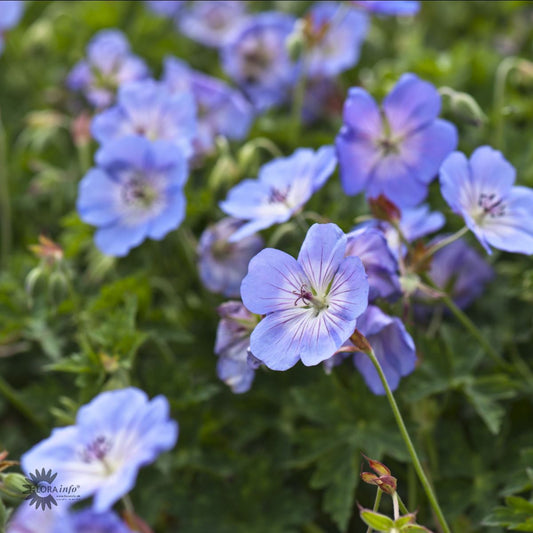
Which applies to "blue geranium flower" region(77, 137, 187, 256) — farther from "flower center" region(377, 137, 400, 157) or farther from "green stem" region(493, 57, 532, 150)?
"green stem" region(493, 57, 532, 150)

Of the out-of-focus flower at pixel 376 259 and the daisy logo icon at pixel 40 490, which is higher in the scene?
the out-of-focus flower at pixel 376 259

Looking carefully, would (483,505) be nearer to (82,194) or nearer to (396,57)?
(82,194)

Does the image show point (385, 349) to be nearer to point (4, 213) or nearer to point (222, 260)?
point (222, 260)

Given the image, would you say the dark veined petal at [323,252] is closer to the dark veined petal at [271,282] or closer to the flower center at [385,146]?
the dark veined petal at [271,282]

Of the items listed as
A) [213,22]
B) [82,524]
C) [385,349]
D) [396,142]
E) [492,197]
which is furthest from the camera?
[213,22]

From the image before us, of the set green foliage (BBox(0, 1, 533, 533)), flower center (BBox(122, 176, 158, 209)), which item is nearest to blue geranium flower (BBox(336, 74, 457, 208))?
green foliage (BBox(0, 1, 533, 533))

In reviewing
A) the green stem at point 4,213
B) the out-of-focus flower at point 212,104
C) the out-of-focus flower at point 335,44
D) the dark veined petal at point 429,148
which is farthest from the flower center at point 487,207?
the green stem at point 4,213

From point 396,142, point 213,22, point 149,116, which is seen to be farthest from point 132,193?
point 213,22
